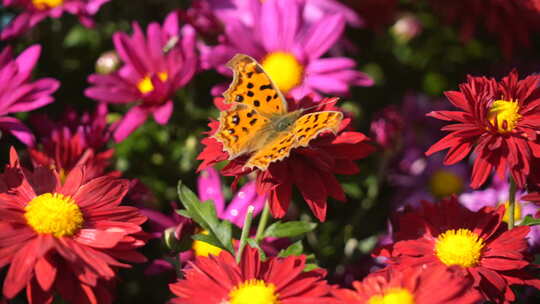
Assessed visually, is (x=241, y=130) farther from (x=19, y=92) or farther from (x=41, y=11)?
(x=41, y=11)

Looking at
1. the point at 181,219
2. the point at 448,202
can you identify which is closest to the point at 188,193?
the point at 181,219

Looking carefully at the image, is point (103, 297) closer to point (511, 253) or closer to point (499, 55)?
point (511, 253)

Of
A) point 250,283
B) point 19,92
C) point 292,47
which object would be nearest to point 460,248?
point 250,283

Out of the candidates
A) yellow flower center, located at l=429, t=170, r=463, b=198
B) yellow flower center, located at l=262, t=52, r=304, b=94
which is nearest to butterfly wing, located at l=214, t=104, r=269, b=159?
yellow flower center, located at l=262, t=52, r=304, b=94

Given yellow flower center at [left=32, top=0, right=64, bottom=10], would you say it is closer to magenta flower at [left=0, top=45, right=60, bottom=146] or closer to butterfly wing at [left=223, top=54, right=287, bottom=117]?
magenta flower at [left=0, top=45, right=60, bottom=146]

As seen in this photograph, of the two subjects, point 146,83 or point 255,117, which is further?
point 146,83
